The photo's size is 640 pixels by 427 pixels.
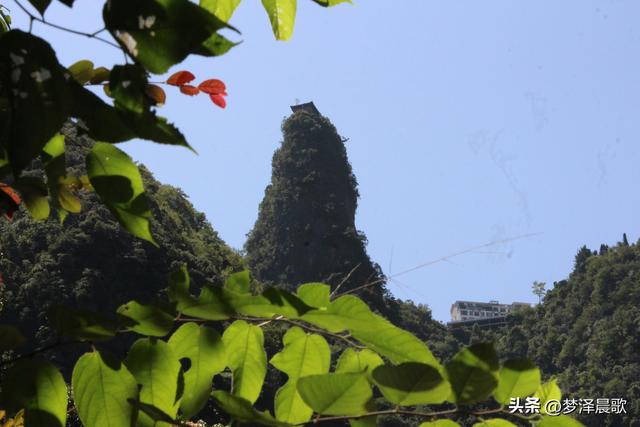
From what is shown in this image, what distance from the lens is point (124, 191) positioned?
0.49 meters

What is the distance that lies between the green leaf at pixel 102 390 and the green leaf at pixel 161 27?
7.9 inches

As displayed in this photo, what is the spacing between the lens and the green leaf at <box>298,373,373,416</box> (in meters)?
0.42

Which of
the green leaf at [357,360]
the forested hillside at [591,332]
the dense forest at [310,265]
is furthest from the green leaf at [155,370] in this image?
the forested hillside at [591,332]

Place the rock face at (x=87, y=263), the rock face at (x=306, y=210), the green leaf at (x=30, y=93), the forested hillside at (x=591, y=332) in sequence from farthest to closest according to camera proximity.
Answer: the rock face at (x=306, y=210) < the forested hillside at (x=591, y=332) < the rock face at (x=87, y=263) < the green leaf at (x=30, y=93)

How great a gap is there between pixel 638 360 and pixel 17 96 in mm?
35093

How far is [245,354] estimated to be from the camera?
1.85 feet

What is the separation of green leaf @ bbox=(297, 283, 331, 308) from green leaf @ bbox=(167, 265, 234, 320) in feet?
0.18

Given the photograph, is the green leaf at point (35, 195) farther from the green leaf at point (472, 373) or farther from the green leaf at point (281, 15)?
the green leaf at point (472, 373)

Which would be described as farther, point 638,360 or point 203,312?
point 638,360

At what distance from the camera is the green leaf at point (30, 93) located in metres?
0.33

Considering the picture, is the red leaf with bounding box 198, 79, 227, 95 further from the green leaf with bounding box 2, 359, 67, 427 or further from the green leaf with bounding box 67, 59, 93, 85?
the green leaf with bounding box 2, 359, 67, 427

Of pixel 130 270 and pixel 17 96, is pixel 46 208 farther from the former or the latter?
pixel 130 270

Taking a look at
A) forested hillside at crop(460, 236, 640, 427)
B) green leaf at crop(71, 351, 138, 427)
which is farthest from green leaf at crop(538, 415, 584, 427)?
forested hillside at crop(460, 236, 640, 427)

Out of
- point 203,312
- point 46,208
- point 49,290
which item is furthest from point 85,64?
point 49,290
